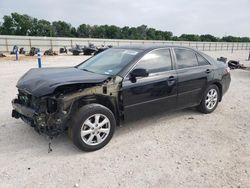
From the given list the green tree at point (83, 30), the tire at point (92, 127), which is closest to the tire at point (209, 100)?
the tire at point (92, 127)

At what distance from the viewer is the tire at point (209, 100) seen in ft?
16.7

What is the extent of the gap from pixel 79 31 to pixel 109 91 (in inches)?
2724

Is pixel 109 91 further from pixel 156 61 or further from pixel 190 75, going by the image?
pixel 190 75

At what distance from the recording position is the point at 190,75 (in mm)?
4641

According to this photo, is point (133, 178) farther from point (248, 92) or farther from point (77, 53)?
point (77, 53)

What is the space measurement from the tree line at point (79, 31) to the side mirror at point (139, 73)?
194 ft

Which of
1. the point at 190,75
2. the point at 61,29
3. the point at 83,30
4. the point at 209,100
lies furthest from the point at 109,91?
the point at 61,29

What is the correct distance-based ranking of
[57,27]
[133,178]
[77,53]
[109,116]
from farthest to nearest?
[57,27] → [77,53] → [109,116] → [133,178]

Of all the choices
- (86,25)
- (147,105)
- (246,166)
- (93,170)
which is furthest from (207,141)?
(86,25)

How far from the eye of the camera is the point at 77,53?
2797 cm

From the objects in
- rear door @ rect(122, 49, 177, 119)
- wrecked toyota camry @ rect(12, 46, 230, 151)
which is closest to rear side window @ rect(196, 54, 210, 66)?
wrecked toyota camry @ rect(12, 46, 230, 151)

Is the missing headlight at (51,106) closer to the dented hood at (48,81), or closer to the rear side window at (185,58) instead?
the dented hood at (48,81)

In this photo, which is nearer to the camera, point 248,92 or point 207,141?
point 207,141

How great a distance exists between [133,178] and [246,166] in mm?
1612
